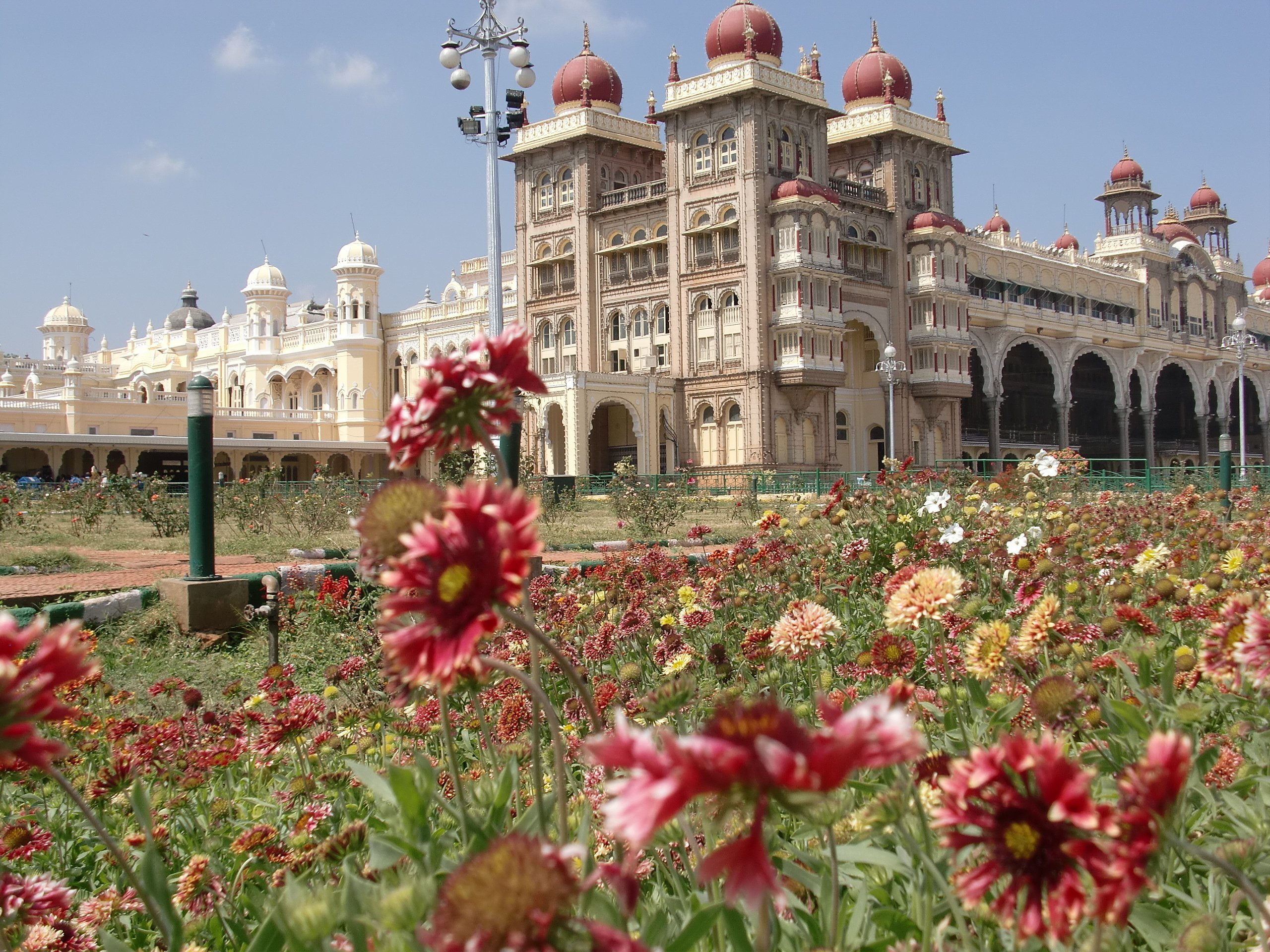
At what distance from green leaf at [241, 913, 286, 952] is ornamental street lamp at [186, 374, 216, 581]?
213 inches

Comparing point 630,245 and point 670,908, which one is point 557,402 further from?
point 670,908

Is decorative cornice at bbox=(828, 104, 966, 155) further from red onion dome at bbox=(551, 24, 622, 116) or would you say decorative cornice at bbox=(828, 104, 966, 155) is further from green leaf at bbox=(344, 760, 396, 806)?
green leaf at bbox=(344, 760, 396, 806)

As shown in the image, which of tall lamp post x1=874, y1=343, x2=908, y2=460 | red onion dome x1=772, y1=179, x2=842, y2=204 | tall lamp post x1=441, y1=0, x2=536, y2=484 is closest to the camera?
tall lamp post x1=441, y1=0, x2=536, y2=484

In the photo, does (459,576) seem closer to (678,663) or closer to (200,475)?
(678,663)

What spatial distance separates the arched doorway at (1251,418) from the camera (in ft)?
161

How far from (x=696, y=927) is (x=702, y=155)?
3158 centimetres

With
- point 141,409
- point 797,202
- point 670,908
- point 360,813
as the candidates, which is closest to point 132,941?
point 360,813

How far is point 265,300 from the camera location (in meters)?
44.2

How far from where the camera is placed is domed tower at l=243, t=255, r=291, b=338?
44.0m

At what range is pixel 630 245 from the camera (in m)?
32.4

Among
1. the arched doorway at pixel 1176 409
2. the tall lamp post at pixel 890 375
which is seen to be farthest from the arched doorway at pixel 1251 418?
the tall lamp post at pixel 890 375

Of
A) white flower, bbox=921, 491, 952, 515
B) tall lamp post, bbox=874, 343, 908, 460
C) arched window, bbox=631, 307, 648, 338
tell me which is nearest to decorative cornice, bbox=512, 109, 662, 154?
arched window, bbox=631, 307, 648, 338

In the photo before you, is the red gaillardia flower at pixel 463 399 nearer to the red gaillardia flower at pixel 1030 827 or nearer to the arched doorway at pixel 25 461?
the red gaillardia flower at pixel 1030 827

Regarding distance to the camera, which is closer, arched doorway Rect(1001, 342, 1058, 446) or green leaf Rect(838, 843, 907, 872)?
green leaf Rect(838, 843, 907, 872)
